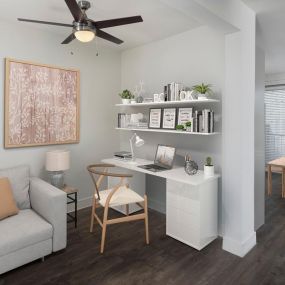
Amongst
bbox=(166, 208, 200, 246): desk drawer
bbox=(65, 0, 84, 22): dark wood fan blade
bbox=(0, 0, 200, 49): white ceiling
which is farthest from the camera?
bbox=(166, 208, 200, 246): desk drawer

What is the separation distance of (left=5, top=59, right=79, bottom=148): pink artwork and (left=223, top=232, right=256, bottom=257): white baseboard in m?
2.33

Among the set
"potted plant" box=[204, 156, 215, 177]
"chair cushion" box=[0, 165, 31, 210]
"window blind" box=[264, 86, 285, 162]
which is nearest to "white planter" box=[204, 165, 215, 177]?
"potted plant" box=[204, 156, 215, 177]

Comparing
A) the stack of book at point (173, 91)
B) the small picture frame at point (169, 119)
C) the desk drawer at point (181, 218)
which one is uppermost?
the stack of book at point (173, 91)

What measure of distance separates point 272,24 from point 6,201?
3435 millimetres

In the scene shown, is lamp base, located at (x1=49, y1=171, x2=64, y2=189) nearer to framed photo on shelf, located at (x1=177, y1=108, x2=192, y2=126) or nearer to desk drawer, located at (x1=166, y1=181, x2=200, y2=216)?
desk drawer, located at (x1=166, y1=181, x2=200, y2=216)

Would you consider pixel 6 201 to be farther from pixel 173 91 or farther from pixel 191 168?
pixel 173 91

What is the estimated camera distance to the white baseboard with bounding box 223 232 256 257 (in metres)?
2.43

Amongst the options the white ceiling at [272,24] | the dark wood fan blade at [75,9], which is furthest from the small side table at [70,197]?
the white ceiling at [272,24]

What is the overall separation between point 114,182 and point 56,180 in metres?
0.81

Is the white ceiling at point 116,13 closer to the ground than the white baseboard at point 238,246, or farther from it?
farther from it

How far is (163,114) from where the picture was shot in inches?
127

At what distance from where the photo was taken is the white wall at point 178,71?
9.20 feet

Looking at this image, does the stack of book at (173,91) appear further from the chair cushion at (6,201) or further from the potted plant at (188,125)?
the chair cushion at (6,201)

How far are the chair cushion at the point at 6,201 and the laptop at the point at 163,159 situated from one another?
1.49m
